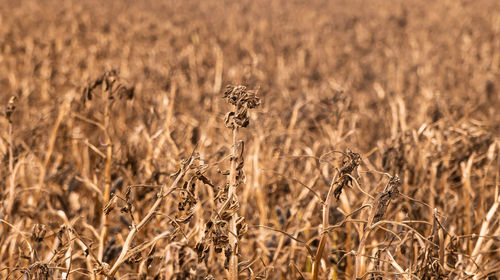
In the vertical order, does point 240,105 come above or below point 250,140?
above

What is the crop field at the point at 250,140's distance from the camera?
1381 mm

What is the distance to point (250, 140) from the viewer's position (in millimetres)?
3088

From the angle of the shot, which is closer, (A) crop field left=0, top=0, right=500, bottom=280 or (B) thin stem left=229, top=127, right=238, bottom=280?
(B) thin stem left=229, top=127, right=238, bottom=280

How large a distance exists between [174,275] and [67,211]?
5.31 feet

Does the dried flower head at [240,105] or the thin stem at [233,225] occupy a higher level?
the dried flower head at [240,105]

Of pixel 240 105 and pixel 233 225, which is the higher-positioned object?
pixel 240 105

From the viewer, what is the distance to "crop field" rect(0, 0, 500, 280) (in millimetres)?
1381

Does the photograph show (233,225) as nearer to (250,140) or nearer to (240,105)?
(240,105)

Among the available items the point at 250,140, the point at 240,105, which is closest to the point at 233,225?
the point at 240,105

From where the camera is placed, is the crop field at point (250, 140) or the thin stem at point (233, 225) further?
the crop field at point (250, 140)

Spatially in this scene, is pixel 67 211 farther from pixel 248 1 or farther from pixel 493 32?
pixel 248 1

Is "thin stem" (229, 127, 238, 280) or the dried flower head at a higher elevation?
the dried flower head

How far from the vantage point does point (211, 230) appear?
1.23 meters

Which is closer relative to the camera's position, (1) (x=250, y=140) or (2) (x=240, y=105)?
(2) (x=240, y=105)
